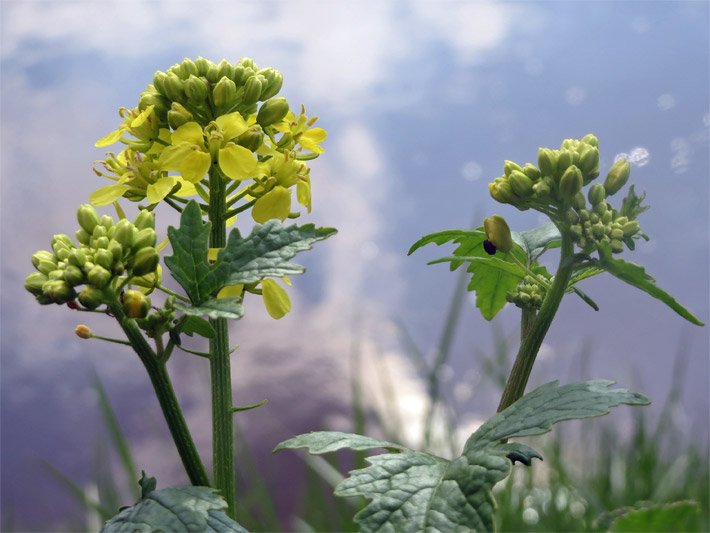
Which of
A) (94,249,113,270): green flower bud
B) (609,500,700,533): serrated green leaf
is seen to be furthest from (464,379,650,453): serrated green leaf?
(94,249,113,270): green flower bud

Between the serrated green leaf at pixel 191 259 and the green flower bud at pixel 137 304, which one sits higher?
the serrated green leaf at pixel 191 259

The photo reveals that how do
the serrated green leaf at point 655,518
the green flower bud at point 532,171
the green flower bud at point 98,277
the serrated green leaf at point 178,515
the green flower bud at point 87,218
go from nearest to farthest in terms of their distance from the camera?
the serrated green leaf at point 655,518 → the serrated green leaf at point 178,515 → the green flower bud at point 98,277 → the green flower bud at point 87,218 → the green flower bud at point 532,171

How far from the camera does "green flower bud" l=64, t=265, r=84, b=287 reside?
121 cm

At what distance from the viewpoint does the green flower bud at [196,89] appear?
4.62ft

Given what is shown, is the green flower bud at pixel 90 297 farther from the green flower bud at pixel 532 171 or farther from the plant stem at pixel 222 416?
the green flower bud at pixel 532 171

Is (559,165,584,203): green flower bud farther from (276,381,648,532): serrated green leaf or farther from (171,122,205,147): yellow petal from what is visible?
(171,122,205,147): yellow petal

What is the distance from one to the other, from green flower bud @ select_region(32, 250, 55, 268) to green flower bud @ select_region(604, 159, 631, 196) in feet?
3.30

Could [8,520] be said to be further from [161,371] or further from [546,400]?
[546,400]

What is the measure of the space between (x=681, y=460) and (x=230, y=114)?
11.1ft

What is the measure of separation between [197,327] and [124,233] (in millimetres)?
191

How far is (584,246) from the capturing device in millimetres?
1322

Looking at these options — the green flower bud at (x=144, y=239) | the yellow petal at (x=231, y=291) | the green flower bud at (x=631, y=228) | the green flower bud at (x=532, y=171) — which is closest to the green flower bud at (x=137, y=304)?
the green flower bud at (x=144, y=239)

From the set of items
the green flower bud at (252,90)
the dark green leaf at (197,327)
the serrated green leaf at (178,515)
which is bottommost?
the serrated green leaf at (178,515)

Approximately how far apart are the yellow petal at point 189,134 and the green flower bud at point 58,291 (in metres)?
0.32
